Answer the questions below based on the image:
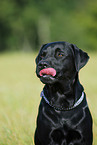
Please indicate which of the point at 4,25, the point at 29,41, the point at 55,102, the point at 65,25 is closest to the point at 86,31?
the point at 65,25

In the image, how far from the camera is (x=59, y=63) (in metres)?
3.72

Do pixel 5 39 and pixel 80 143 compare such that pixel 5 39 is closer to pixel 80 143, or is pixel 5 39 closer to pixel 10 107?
pixel 10 107

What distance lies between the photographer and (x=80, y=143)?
3.81 metres

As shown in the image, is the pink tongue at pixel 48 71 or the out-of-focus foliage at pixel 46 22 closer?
the pink tongue at pixel 48 71

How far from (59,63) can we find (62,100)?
65 cm

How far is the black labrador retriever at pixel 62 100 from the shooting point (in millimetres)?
3695

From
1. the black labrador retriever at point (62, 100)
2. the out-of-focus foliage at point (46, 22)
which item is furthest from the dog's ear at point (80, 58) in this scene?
the out-of-focus foliage at point (46, 22)

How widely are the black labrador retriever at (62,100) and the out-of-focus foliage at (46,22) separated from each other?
136ft

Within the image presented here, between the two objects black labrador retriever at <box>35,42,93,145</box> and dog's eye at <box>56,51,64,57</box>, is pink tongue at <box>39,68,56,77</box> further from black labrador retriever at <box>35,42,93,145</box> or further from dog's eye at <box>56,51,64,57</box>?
dog's eye at <box>56,51,64,57</box>

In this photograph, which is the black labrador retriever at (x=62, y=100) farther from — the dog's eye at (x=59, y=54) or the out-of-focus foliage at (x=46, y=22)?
the out-of-focus foliage at (x=46, y=22)

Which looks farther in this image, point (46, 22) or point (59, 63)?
point (46, 22)

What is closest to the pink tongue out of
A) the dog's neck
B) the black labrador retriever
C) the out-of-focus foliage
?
the black labrador retriever

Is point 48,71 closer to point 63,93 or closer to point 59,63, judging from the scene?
point 59,63

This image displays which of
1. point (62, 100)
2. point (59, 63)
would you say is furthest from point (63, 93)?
point (59, 63)
